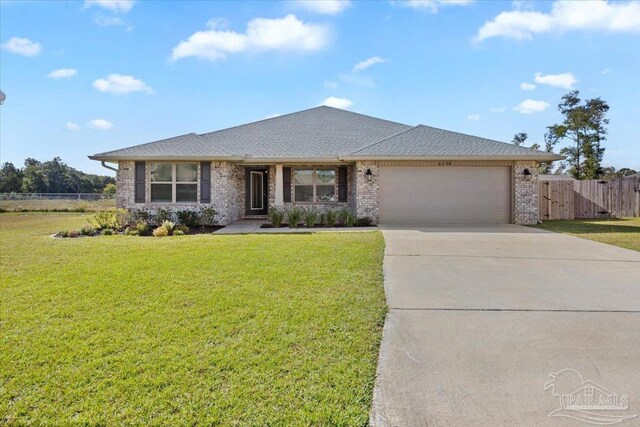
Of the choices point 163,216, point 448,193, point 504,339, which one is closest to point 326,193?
point 448,193

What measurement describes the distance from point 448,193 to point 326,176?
514 centimetres

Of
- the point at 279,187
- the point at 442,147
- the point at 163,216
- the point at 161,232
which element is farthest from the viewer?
the point at 279,187

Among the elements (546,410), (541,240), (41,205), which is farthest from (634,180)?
(41,205)

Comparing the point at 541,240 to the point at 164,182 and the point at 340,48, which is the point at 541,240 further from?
the point at 164,182

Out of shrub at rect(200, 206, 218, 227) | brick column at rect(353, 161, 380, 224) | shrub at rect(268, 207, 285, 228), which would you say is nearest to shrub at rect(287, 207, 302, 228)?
shrub at rect(268, 207, 285, 228)

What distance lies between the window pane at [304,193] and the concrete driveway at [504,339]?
8.96 meters

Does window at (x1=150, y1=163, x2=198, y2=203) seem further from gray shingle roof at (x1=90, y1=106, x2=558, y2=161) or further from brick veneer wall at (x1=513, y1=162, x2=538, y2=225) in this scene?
brick veneer wall at (x1=513, y1=162, x2=538, y2=225)

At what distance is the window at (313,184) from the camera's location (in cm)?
1558

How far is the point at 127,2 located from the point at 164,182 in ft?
21.3

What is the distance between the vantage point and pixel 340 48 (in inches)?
577

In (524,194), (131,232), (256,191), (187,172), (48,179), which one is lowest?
(131,232)

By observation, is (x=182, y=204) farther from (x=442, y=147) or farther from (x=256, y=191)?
(x=442, y=147)

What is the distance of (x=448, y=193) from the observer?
14.1m

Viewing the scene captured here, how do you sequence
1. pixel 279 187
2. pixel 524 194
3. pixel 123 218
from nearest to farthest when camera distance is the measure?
pixel 123 218 → pixel 524 194 → pixel 279 187
